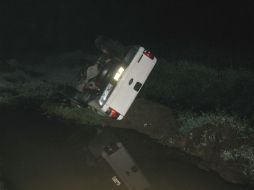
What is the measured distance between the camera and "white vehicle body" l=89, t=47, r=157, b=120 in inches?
522

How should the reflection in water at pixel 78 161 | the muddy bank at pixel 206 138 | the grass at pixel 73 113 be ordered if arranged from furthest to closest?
the grass at pixel 73 113 → the muddy bank at pixel 206 138 → the reflection in water at pixel 78 161

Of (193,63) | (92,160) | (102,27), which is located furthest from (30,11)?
(92,160)

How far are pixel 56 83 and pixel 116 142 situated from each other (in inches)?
359

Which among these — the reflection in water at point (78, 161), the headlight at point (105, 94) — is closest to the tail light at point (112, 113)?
the headlight at point (105, 94)

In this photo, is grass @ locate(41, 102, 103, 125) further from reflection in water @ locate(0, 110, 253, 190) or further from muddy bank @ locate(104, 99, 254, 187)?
muddy bank @ locate(104, 99, 254, 187)

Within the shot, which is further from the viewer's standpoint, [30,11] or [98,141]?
[30,11]

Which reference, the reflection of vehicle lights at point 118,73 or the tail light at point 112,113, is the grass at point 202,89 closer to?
the tail light at point 112,113

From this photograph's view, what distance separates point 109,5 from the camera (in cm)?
3188

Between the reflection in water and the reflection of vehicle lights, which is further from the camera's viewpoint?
the reflection of vehicle lights

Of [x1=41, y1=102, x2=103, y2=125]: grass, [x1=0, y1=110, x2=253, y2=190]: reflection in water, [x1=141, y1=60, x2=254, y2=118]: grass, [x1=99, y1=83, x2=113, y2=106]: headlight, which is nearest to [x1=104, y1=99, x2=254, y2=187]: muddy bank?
[x1=0, y1=110, x2=253, y2=190]: reflection in water

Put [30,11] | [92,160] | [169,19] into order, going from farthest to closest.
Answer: [30,11] < [169,19] < [92,160]

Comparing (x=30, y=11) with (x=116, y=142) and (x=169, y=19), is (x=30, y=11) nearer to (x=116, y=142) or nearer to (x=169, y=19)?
(x=169, y=19)

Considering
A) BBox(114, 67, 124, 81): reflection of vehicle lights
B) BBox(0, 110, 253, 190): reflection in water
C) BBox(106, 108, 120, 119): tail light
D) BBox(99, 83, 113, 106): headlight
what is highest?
BBox(114, 67, 124, 81): reflection of vehicle lights

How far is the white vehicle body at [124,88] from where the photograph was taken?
13250 millimetres
